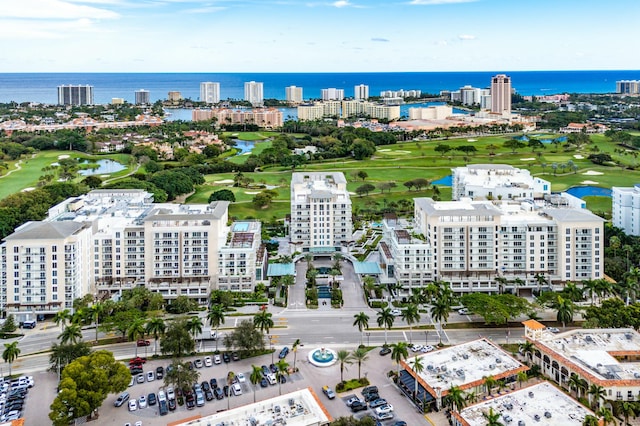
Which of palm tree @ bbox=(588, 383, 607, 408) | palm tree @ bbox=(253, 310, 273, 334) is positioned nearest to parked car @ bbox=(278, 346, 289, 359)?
palm tree @ bbox=(253, 310, 273, 334)

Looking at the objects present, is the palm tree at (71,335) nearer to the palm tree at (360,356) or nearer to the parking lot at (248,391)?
the parking lot at (248,391)

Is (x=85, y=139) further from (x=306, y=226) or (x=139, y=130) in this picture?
(x=306, y=226)

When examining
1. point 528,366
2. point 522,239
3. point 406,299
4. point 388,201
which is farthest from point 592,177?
point 528,366

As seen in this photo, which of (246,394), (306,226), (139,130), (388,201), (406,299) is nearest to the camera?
(246,394)

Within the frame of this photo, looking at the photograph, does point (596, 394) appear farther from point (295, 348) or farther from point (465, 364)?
point (295, 348)

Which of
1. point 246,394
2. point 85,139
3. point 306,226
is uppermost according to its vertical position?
point 85,139
